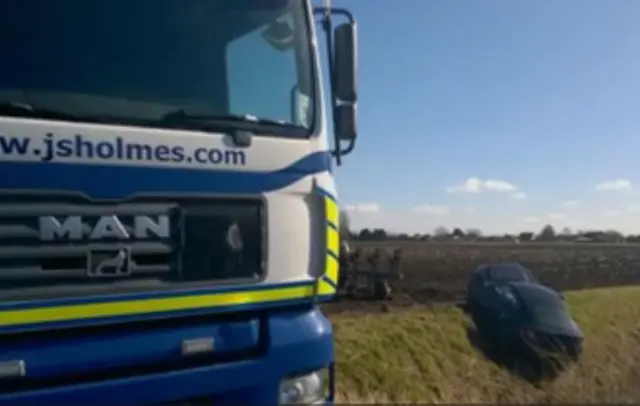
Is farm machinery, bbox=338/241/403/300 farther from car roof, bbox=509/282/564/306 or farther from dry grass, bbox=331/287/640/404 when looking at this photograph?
car roof, bbox=509/282/564/306

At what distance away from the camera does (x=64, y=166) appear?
117 inches

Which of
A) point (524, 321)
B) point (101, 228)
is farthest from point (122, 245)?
point (524, 321)

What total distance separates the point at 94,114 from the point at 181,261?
2.60ft

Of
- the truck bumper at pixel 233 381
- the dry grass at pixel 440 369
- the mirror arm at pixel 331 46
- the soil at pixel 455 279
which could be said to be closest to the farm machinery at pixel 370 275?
the soil at pixel 455 279

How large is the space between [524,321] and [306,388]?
382 inches

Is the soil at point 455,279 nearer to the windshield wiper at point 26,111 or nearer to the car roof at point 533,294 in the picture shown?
the car roof at point 533,294

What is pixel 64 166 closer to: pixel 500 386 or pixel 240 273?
pixel 240 273

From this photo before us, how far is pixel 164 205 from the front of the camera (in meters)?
3.26

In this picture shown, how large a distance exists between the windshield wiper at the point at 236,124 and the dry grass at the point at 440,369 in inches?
226

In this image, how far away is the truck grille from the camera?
289 centimetres

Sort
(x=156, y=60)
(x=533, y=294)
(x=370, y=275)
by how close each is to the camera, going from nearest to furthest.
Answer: (x=156, y=60) → (x=533, y=294) → (x=370, y=275)

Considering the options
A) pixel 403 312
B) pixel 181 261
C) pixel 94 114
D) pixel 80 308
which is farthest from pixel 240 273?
pixel 403 312

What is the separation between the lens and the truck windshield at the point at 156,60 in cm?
312

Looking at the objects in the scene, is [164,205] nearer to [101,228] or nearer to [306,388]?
[101,228]
